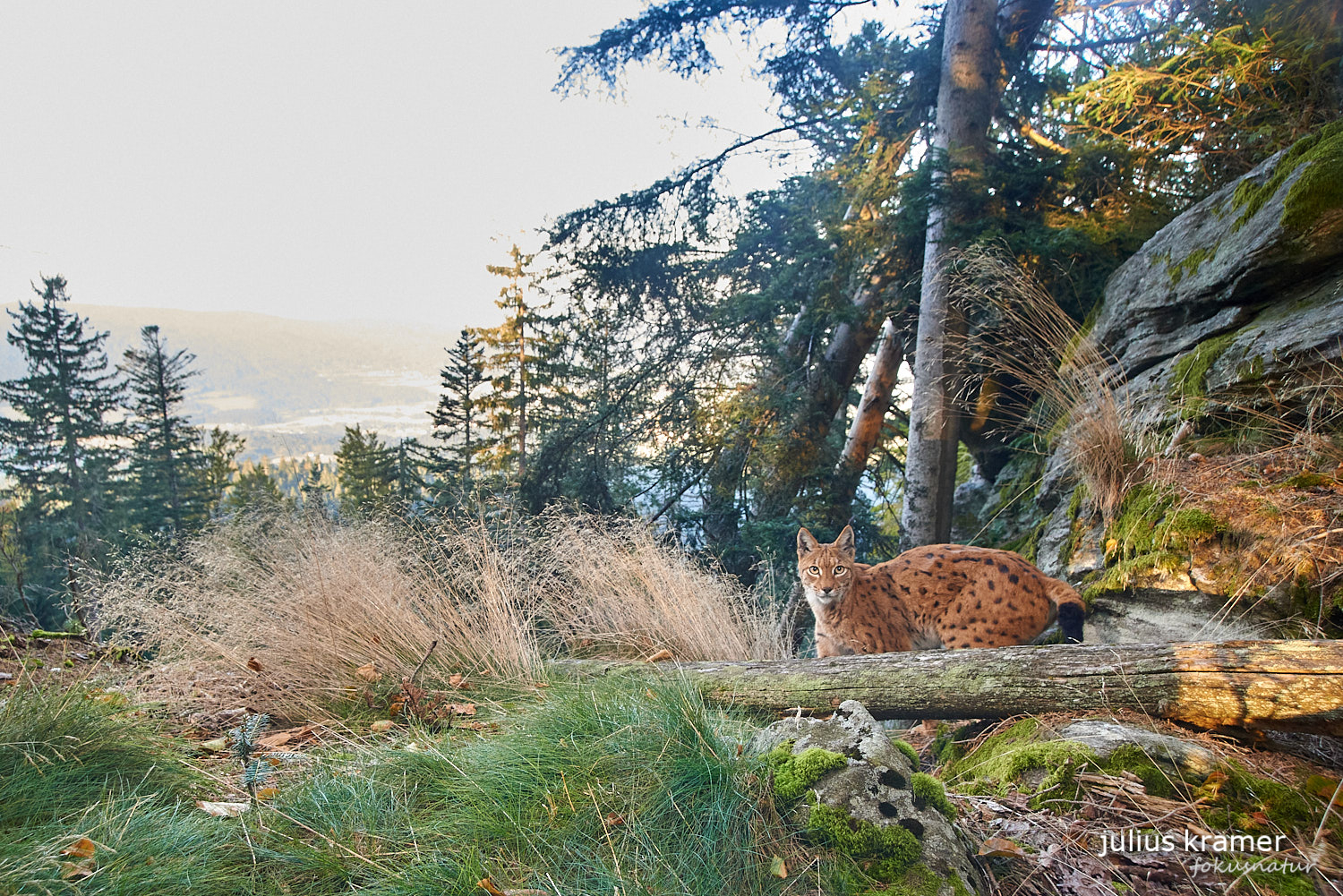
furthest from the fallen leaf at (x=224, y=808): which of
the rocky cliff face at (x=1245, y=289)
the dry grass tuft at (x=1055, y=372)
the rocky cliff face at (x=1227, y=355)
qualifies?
the rocky cliff face at (x=1245, y=289)

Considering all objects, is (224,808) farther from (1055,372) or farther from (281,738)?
(1055,372)

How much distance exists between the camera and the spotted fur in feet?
12.2

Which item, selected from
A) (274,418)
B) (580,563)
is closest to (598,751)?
(580,563)

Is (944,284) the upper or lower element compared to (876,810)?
Result: upper

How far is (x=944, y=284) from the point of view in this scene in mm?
6094

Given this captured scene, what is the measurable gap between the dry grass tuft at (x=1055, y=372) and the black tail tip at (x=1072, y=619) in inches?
28.4

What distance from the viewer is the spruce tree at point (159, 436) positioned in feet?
64.9

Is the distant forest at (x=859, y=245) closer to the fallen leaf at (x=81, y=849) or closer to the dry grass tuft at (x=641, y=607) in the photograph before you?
the dry grass tuft at (x=641, y=607)

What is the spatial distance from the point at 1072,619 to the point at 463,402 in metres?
15.6

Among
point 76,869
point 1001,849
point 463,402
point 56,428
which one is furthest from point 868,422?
point 56,428

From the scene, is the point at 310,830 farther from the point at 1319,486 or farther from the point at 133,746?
the point at 1319,486

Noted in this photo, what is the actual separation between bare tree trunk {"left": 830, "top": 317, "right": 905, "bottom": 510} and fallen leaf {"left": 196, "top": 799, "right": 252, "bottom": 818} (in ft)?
20.8

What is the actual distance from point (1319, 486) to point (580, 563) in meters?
4.49

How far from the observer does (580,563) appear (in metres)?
5.29
